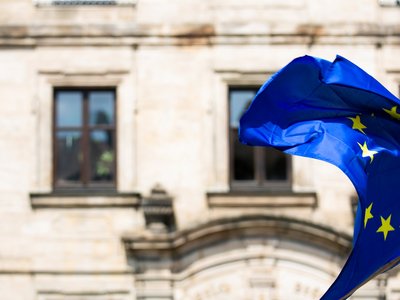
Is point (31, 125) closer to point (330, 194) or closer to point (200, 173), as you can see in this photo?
point (200, 173)

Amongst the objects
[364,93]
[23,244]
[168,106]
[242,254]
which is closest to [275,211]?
[242,254]

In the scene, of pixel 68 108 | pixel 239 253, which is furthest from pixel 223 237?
pixel 68 108

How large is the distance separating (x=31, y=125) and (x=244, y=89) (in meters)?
2.96

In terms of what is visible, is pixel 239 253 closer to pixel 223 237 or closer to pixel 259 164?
pixel 223 237

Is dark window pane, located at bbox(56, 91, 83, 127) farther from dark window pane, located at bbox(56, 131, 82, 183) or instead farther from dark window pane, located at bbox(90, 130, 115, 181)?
dark window pane, located at bbox(90, 130, 115, 181)

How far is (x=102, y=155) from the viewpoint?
21.6m

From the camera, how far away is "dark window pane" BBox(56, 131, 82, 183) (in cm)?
2161

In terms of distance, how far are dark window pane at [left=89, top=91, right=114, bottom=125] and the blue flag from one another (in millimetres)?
6457

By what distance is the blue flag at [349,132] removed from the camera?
15016 millimetres

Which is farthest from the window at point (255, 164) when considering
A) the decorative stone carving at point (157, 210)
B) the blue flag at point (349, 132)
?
the blue flag at point (349, 132)

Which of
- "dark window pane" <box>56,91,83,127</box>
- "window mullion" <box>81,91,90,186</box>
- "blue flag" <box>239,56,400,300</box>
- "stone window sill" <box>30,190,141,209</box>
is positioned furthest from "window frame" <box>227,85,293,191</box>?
"blue flag" <box>239,56,400,300</box>

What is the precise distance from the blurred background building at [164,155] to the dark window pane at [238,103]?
2 centimetres

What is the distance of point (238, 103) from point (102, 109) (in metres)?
1.87

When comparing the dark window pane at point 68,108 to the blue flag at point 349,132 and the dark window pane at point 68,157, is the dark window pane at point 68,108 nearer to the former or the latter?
the dark window pane at point 68,157
